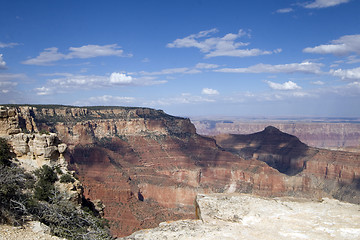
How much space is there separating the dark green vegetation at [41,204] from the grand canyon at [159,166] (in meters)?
24.6

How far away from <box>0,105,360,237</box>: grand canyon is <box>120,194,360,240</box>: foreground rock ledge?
24630 mm

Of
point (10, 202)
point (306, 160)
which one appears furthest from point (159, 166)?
point (10, 202)

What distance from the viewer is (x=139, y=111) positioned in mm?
100000

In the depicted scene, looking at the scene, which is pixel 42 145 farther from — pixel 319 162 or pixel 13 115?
pixel 319 162

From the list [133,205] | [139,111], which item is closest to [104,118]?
[139,111]

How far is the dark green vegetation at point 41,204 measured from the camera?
1366cm

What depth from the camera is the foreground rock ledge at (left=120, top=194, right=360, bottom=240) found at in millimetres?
16391

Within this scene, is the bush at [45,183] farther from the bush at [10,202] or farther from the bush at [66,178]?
the bush at [10,202]

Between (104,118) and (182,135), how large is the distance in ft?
87.6

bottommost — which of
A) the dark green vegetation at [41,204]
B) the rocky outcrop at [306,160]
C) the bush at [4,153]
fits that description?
the rocky outcrop at [306,160]

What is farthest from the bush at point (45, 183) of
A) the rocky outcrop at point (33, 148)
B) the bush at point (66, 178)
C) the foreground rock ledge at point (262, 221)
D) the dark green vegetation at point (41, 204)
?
the foreground rock ledge at point (262, 221)

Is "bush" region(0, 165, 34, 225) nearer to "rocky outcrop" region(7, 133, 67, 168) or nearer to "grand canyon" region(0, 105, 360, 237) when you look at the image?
"rocky outcrop" region(7, 133, 67, 168)

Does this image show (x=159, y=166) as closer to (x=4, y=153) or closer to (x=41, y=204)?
(x=4, y=153)

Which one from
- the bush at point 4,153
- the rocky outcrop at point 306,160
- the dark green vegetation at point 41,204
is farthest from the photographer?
the rocky outcrop at point 306,160
